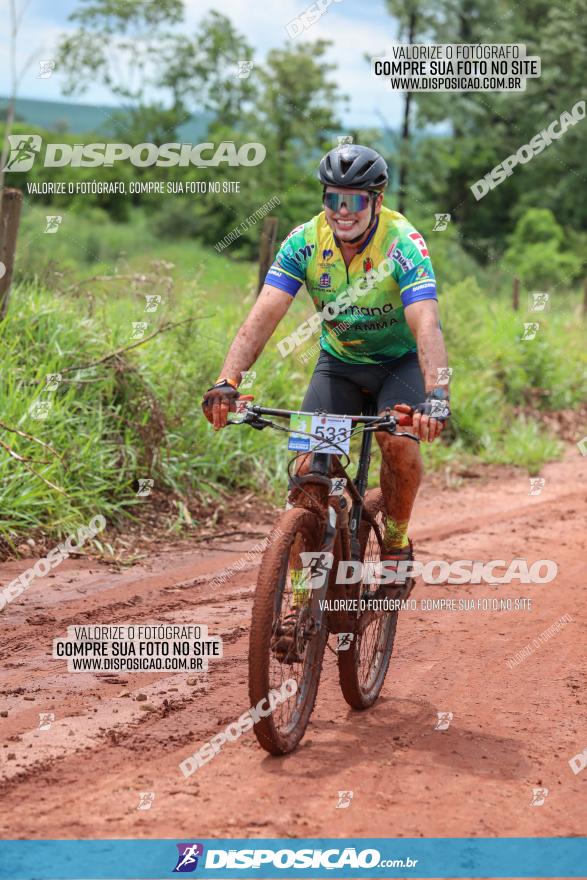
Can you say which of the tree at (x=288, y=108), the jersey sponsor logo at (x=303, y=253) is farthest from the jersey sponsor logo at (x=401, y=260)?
the tree at (x=288, y=108)

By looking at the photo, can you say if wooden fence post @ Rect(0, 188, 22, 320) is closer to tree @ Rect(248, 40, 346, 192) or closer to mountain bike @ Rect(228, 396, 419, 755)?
mountain bike @ Rect(228, 396, 419, 755)

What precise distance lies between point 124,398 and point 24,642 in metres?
3.16

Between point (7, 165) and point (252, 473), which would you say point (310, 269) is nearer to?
point (252, 473)

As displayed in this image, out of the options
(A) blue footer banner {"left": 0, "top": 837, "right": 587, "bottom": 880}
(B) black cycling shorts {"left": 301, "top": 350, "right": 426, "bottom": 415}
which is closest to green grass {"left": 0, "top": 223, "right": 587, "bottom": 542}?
(B) black cycling shorts {"left": 301, "top": 350, "right": 426, "bottom": 415}

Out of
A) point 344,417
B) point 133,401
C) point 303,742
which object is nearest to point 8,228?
point 133,401

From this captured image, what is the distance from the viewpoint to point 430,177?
24141 millimetres

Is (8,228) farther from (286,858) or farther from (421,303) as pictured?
(286,858)

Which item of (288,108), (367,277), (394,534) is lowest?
(394,534)

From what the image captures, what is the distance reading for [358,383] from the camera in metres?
5.35

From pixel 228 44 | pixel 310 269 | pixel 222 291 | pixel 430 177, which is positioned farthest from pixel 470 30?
pixel 310 269

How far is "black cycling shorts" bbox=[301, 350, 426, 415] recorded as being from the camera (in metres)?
5.26

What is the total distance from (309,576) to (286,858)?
125 centimetres

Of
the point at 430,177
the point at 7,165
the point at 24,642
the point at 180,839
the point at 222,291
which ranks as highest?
the point at 430,177

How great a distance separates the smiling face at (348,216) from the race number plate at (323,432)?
911mm
